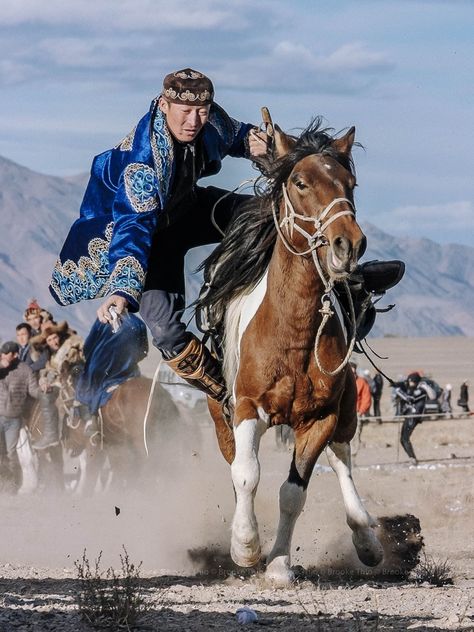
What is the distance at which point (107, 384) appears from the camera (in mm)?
16828

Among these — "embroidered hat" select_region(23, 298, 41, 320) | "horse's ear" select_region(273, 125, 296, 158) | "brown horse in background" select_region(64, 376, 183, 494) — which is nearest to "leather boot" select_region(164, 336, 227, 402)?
"horse's ear" select_region(273, 125, 296, 158)

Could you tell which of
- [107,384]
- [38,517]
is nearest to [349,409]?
[38,517]

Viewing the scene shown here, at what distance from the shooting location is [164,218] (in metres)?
8.45

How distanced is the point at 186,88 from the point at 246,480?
228 cm

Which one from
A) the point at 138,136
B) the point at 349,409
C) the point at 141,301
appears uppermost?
the point at 138,136

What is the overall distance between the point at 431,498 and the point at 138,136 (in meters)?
8.51

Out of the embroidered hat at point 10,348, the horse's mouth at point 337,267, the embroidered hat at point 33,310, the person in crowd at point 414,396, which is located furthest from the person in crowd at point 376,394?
the horse's mouth at point 337,267

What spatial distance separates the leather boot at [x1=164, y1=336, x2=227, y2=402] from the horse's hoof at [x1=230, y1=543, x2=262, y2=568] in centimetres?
106

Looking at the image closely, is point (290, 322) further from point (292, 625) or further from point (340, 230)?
point (292, 625)

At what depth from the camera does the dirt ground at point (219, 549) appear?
6.54 metres

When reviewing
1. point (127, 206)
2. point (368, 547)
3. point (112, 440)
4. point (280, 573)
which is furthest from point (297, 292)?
point (112, 440)

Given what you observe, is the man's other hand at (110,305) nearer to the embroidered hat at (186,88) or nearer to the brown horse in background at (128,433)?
the embroidered hat at (186,88)

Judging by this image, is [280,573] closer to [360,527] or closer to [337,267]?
[360,527]

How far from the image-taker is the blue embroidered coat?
25.9ft
